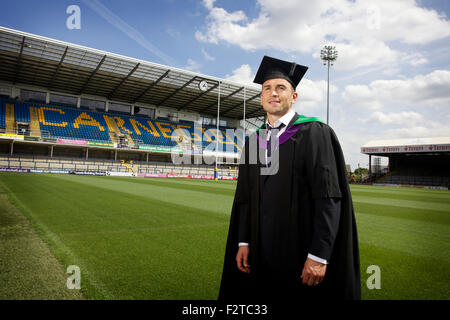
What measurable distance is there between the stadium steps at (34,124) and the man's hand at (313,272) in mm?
37771

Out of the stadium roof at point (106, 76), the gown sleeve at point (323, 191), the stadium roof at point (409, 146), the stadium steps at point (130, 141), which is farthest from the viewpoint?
the stadium steps at point (130, 141)

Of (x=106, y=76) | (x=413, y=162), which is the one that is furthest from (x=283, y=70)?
(x=413, y=162)

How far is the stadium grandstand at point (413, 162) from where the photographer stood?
33.2 m

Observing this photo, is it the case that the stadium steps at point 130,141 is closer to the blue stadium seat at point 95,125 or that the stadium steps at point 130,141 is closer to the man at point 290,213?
the blue stadium seat at point 95,125

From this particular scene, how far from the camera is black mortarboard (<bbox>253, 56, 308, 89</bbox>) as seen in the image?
7.10 ft

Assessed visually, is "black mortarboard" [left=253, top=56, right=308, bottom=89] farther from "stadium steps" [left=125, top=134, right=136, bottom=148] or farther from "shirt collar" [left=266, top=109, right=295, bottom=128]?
"stadium steps" [left=125, top=134, right=136, bottom=148]

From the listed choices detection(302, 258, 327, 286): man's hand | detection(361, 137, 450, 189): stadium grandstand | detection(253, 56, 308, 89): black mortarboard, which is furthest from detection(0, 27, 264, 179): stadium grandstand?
detection(302, 258, 327, 286): man's hand

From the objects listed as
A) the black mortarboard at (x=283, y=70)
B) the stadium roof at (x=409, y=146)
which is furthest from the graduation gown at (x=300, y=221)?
the stadium roof at (x=409, y=146)

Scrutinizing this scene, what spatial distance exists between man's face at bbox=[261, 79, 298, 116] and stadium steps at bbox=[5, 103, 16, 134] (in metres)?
36.6

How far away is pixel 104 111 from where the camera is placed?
42.0m

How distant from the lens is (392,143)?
1439 inches

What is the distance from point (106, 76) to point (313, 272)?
37036 millimetres

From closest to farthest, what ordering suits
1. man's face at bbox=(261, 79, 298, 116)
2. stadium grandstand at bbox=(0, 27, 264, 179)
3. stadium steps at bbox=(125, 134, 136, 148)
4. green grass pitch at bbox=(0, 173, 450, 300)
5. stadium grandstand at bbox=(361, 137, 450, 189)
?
1. man's face at bbox=(261, 79, 298, 116)
2. green grass pitch at bbox=(0, 173, 450, 300)
3. stadium grandstand at bbox=(0, 27, 264, 179)
4. stadium grandstand at bbox=(361, 137, 450, 189)
5. stadium steps at bbox=(125, 134, 136, 148)

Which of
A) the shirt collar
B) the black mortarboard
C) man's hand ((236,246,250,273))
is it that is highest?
the black mortarboard
